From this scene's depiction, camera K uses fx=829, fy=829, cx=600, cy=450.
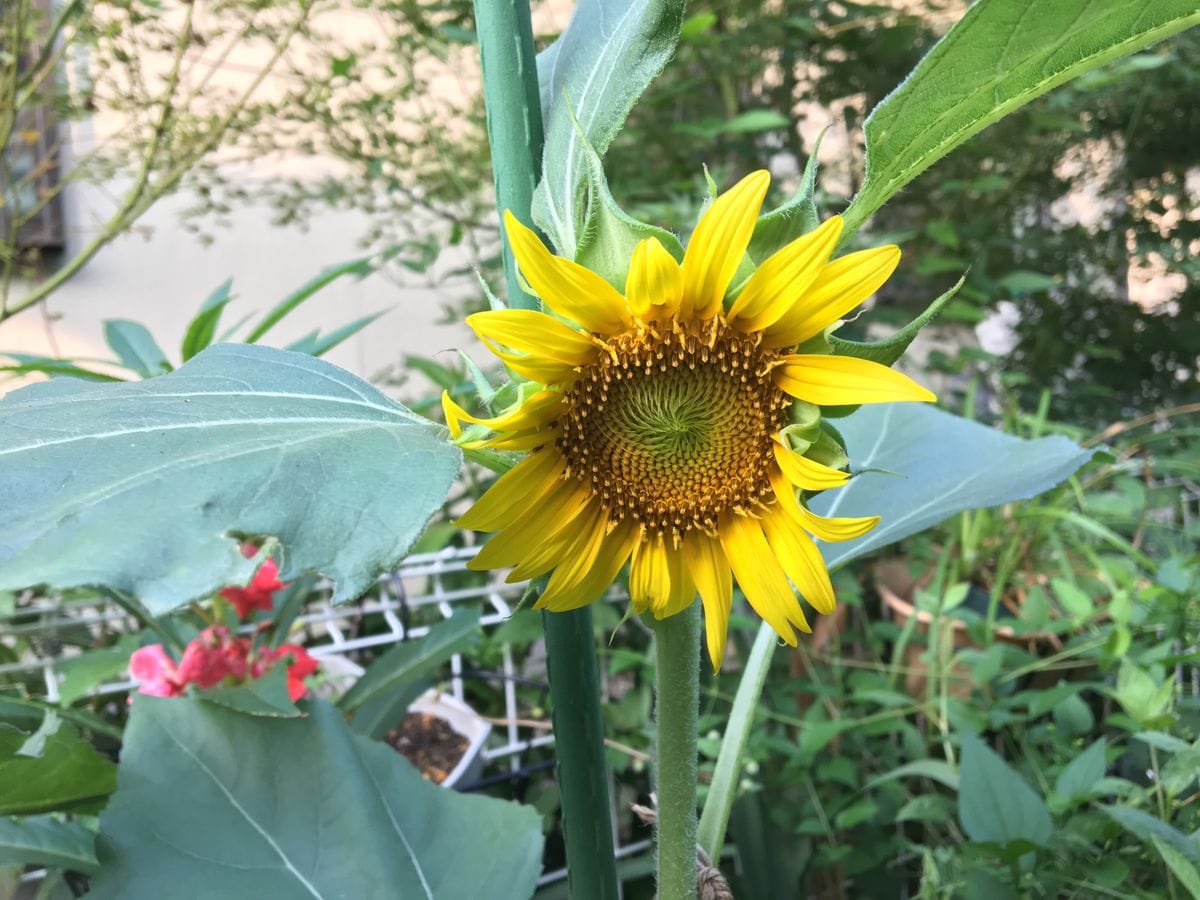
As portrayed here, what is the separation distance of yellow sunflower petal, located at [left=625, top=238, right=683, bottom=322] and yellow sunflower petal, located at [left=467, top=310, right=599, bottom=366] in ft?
0.06

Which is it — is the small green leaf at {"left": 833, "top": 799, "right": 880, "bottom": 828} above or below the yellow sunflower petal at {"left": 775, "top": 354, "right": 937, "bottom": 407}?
below

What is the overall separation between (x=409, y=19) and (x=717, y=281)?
1.03 metres

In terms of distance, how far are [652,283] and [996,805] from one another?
38cm

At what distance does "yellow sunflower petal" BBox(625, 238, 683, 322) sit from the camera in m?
0.22

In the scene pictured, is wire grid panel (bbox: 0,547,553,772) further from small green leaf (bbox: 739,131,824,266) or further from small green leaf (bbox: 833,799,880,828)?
small green leaf (bbox: 739,131,824,266)

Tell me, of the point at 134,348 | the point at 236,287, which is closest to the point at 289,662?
the point at 134,348

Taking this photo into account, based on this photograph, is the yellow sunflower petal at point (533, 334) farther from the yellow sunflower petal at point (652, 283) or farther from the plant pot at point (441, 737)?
the plant pot at point (441, 737)

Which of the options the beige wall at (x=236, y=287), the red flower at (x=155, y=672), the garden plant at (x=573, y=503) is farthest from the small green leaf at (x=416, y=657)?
the beige wall at (x=236, y=287)

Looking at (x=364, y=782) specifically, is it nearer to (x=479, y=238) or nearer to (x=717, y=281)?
(x=717, y=281)

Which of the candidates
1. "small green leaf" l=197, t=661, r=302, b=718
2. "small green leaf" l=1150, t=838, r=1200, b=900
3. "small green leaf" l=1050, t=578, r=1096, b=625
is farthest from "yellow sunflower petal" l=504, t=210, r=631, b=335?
"small green leaf" l=1050, t=578, r=1096, b=625

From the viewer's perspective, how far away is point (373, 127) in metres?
1.16

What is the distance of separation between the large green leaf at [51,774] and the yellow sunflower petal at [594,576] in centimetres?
21

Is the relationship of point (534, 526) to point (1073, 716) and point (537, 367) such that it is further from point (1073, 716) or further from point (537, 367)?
point (1073, 716)

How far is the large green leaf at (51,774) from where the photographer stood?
299 millimetres
